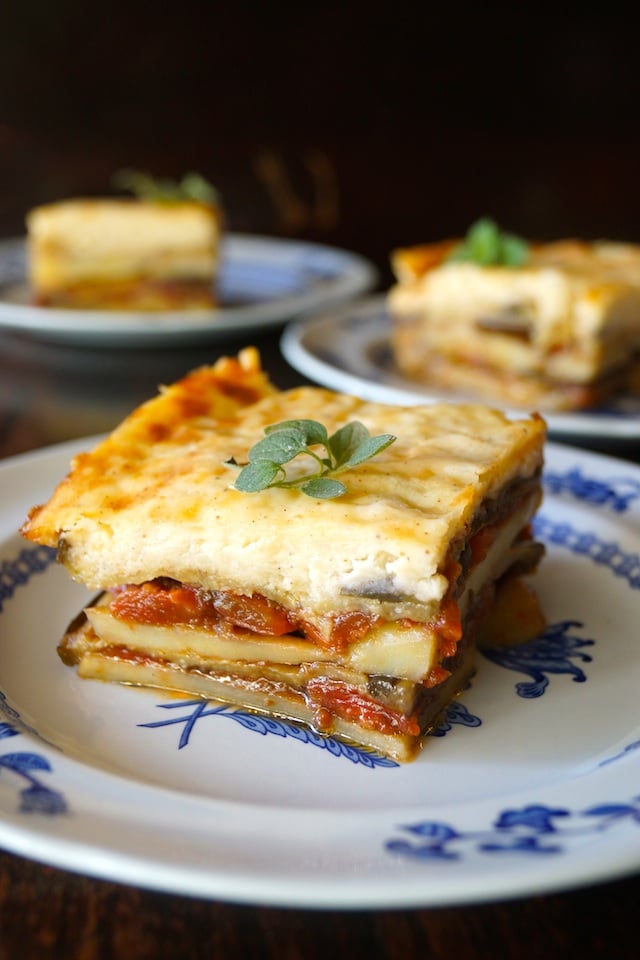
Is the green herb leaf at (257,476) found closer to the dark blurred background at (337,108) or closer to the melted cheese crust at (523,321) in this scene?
the melted cheese crust at (523,321)

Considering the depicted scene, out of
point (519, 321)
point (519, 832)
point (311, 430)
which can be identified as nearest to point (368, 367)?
point (519, 321)

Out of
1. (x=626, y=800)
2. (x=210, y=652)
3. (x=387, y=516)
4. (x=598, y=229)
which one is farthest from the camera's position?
(x=598, y=229)

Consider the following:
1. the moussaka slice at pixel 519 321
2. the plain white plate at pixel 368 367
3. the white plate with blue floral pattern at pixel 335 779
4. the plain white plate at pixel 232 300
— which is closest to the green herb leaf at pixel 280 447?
the white plate with blue floral pattern at pixel 335 779

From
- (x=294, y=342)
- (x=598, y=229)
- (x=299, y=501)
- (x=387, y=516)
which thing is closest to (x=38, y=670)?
(x=299, y=501)

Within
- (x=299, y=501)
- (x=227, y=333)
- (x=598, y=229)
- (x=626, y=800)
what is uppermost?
(x=299, y=501)

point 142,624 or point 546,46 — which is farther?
point 546,46

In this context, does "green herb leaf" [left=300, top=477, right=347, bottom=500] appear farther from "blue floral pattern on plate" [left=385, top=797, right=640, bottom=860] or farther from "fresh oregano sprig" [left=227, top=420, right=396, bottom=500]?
"blue floral pattern on plate" [left=385, top=797, right=640, bottom=860]

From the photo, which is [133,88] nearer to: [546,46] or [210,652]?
[546,46]
